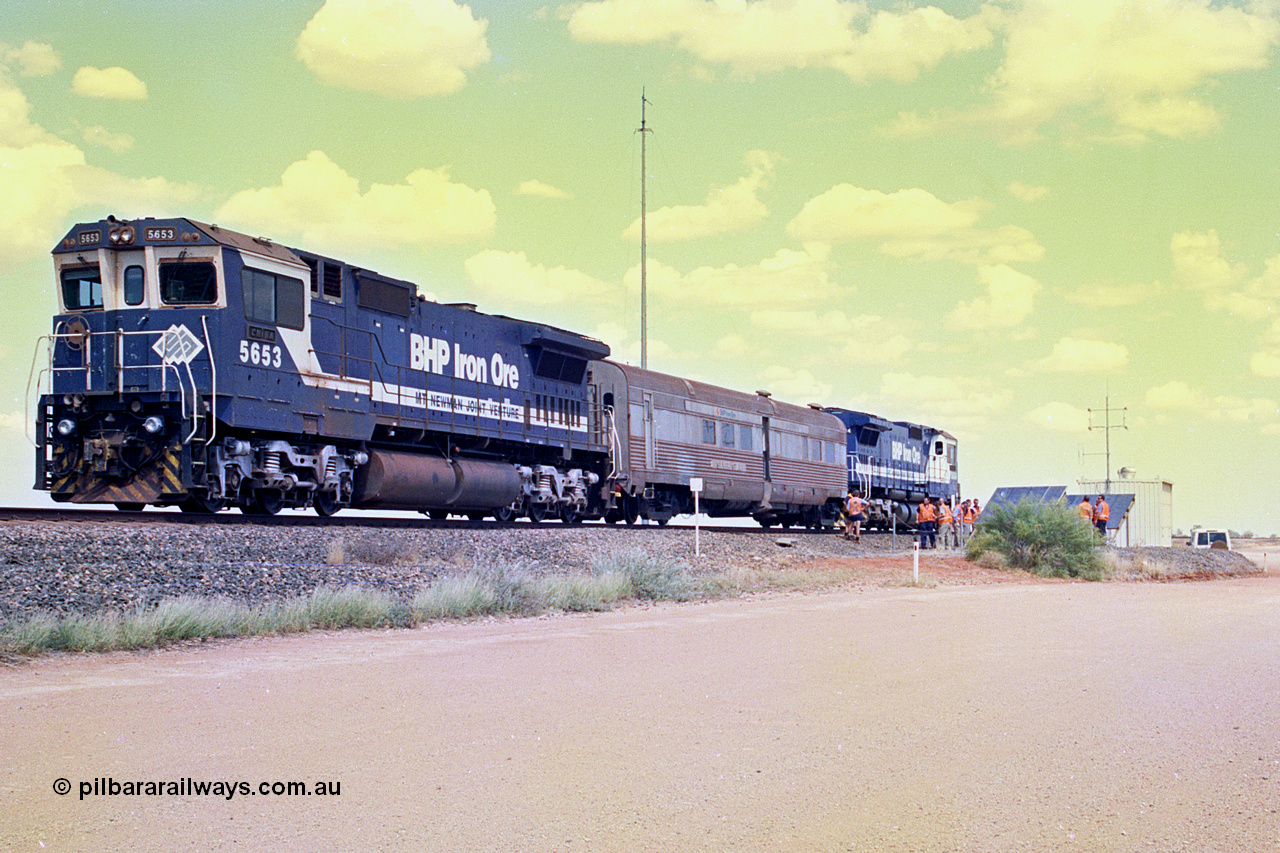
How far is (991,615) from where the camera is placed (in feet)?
50.1

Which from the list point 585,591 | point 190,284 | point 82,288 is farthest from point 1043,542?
point 82,288

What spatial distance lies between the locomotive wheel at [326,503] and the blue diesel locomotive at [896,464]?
2312cm

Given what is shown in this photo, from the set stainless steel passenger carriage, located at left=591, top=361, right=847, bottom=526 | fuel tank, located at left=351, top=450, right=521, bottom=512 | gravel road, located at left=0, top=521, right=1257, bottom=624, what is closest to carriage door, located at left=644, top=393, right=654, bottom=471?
stainless steel passenger carriage, located at left=591, top=361, right=847, bottom=526

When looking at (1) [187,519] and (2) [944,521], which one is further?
(2) [944,521]

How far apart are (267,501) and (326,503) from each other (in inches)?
49.7

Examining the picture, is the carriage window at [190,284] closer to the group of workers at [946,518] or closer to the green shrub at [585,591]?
the green shrub at [585,591]

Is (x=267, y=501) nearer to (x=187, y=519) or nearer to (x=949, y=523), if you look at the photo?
(x=187, y=519)

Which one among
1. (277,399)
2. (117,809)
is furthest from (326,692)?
(277,399)

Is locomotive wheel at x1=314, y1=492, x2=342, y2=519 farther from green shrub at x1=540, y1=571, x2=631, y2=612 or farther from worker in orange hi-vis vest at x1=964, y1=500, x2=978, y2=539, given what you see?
worker in orange hi-vis vest at x1=964, y1=500, x2=978, y2=539

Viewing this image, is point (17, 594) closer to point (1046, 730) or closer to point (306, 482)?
point (306, 482)

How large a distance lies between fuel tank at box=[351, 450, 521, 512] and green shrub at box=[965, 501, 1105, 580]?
47.0 ft

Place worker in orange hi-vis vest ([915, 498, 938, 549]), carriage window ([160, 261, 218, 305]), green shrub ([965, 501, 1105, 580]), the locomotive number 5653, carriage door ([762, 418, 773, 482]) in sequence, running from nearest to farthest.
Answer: carriage window ([160, 261, 218, 305]) → the locomotive number 5653 → green shrub ([965, 501, 1105, 580]) → carriage door ([762, 418, 773, 482]) → worker in orange hi-vis vest ([915, 498, 938, 549])

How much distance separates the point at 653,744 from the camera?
21.8 feet

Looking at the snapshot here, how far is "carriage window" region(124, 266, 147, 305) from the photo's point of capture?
54.5ft
